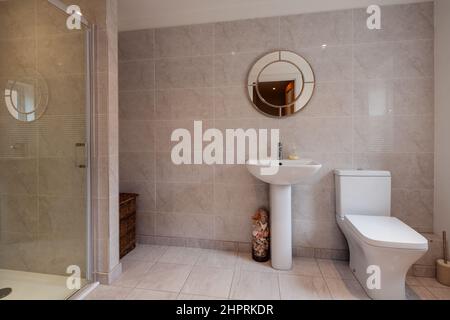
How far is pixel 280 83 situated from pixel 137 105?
1423mm

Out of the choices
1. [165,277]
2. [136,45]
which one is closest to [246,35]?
[136,45]

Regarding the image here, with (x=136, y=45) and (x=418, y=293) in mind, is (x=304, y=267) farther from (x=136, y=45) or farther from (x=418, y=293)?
(x=136, y=45)

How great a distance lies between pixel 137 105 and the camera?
2.30m

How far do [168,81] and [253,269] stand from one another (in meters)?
1.90

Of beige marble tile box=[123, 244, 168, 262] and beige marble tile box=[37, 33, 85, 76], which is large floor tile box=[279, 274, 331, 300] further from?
beige marble tile box=[37, 33, 85, 76]

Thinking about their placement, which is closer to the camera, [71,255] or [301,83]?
[71,255]

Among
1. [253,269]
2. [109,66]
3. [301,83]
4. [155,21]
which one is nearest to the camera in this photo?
[109,66]

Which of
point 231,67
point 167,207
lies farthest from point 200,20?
point 167,207

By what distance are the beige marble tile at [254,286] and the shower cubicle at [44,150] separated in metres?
1.08

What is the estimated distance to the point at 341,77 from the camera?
198cm

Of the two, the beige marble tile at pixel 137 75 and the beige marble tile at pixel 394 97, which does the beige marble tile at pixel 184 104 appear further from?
the beige marble tile at pixel 394 97

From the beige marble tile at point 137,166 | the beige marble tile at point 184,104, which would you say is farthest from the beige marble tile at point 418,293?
the beige marble tile at point 137,166

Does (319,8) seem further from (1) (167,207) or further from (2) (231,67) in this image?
(1) (167,207)

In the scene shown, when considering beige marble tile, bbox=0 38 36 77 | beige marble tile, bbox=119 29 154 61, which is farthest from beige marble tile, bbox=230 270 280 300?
beige marble tile, bbox=119 29 154 61
